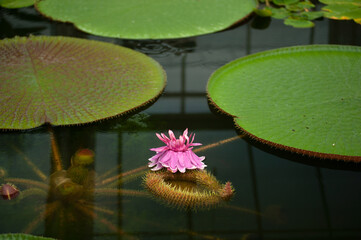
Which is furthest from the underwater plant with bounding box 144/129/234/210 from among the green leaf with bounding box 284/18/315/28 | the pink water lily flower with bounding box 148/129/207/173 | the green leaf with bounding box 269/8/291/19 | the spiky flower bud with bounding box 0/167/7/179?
the green leaf with bounding box 269/8/291/19

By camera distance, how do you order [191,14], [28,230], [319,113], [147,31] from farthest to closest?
[191,14] → [147,31] → [319,113] → [28,230]

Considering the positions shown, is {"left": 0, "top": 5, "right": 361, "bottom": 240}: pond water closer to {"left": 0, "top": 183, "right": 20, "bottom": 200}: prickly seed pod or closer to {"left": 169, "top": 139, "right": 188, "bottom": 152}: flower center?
{"left": 0, "top": 183, "right": 20, "bottom": 200}: prickly seed pod

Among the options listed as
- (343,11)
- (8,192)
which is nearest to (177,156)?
(8,192)

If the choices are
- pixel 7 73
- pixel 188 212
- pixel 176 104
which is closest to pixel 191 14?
pixel 176 104

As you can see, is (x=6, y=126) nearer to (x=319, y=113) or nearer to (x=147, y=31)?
(x=147, y=31)

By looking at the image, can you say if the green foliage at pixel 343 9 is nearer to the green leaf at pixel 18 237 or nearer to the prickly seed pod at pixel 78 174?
the prickly seed pod at pixel 78 174

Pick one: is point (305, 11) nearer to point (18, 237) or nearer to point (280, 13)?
point (280, 13)
